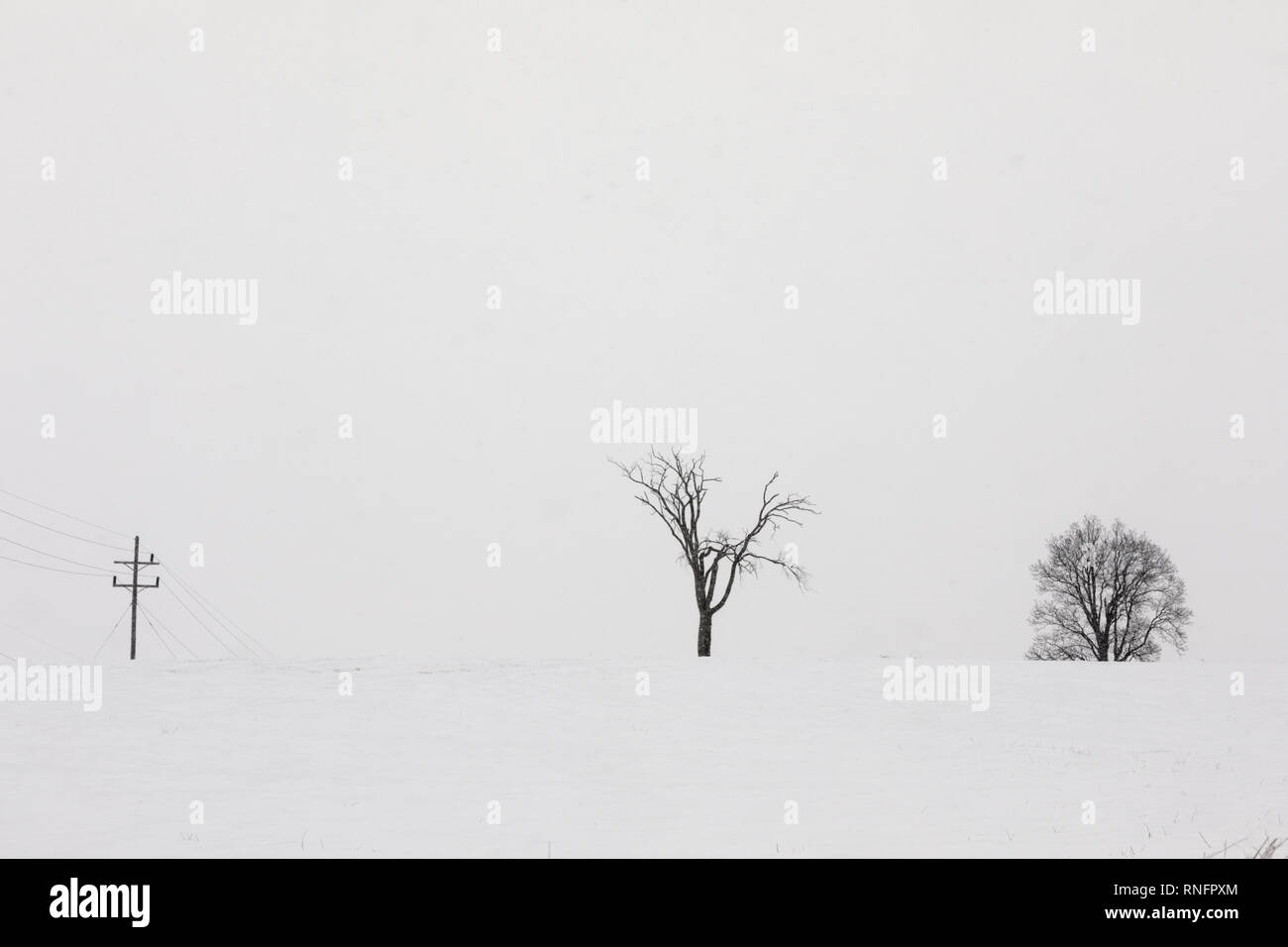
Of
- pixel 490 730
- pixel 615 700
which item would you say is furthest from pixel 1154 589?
pixel 490 730

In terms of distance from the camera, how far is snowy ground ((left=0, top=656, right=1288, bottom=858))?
15.0 meters

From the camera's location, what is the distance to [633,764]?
20328mm

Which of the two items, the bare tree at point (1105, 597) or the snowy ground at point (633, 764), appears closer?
the snowy ground at point (633, 764)

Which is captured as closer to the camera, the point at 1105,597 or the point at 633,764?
the point at 633,764

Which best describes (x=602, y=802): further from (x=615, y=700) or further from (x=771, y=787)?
(x=615, y=700)

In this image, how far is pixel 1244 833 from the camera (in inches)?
576

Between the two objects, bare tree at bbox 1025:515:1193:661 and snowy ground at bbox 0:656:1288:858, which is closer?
snowy ground at bbox 0:656:1288:858

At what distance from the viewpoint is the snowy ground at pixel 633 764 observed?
49.2 ft
